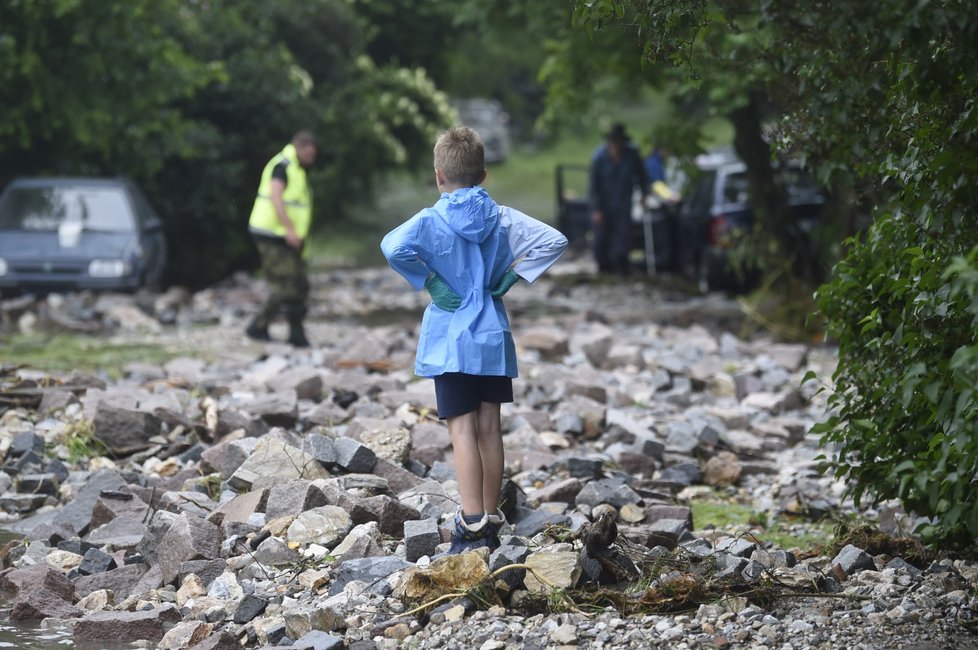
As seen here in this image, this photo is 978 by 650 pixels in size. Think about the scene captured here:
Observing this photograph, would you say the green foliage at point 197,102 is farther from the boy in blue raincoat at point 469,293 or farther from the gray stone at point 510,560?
the gray stone at point 510,560

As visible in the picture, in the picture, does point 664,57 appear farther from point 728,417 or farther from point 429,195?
point 429,195

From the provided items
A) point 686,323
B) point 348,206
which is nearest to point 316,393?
point 686,323

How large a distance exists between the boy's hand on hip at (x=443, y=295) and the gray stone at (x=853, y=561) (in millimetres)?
1939

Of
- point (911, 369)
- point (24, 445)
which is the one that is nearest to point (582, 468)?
point (911, 369)

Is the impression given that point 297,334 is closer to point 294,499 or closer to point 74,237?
point 74,237

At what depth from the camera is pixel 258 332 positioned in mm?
13695

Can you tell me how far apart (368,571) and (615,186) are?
12529 millimetres

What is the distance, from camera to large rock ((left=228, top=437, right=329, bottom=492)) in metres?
6.93

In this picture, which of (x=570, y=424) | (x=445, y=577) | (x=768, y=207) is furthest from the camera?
(x=768, y=207)

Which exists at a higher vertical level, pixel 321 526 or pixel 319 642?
pixel 321 526

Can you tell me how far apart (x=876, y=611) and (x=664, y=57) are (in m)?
2.22

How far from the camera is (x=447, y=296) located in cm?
561

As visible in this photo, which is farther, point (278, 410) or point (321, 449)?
point (278, 410)

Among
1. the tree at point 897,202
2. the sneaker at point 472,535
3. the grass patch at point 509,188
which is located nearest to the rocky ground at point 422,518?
the sneaker at point 472,535
